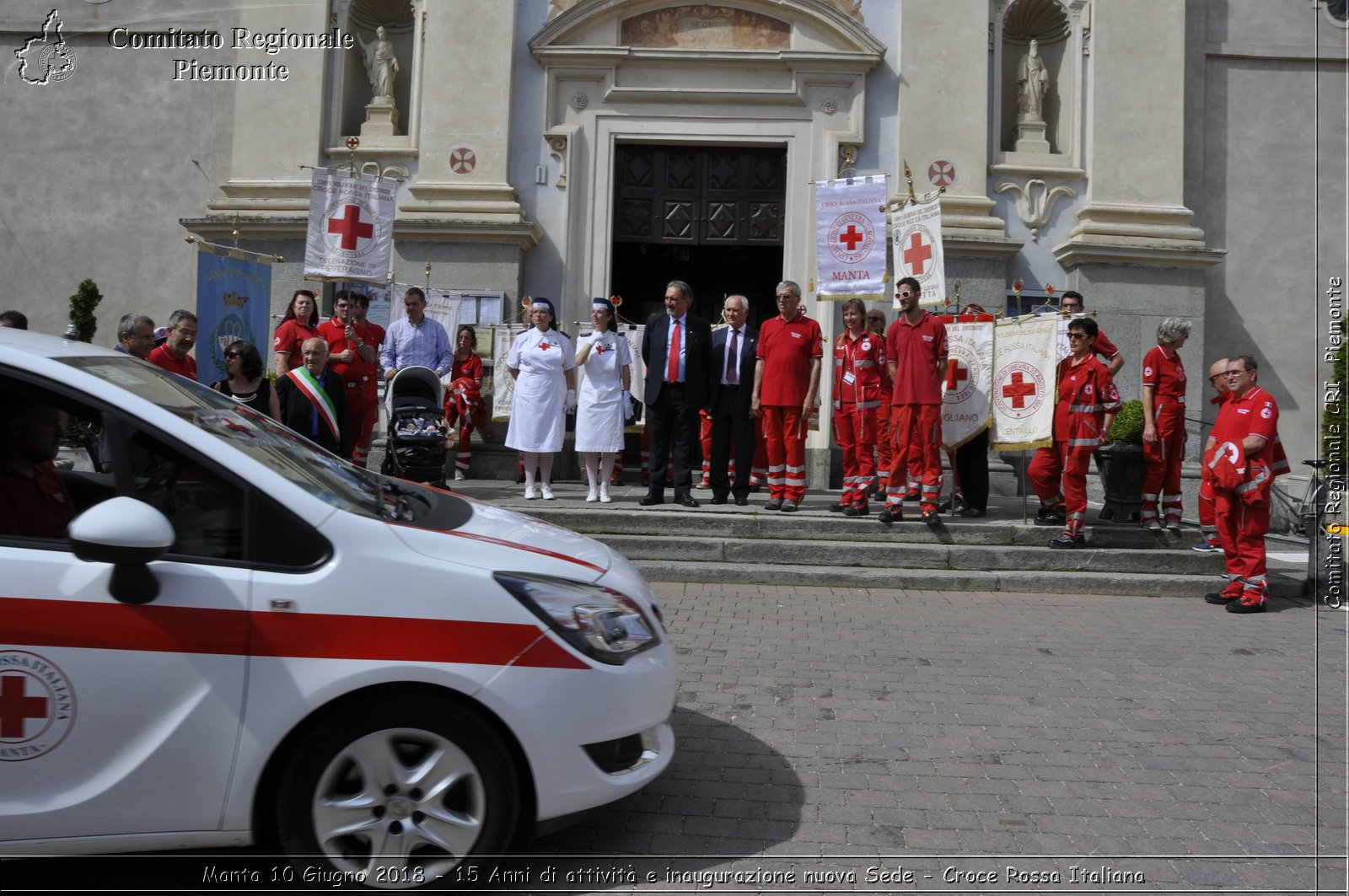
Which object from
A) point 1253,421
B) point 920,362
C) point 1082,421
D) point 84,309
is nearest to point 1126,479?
point 1082,421

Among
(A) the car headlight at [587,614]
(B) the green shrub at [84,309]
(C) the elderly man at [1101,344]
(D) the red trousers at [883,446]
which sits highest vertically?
(B) the green shrub at [84,309]

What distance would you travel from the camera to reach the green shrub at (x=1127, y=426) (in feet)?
31.1

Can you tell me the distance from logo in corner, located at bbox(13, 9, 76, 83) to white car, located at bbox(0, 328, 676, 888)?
Answer: 15.6 metres

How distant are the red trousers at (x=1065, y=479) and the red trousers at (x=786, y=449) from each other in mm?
2305

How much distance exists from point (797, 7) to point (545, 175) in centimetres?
431

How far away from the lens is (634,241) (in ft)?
49.3

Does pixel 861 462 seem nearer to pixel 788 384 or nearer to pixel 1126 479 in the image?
pixel 788 384

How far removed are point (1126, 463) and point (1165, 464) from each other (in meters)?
0.76

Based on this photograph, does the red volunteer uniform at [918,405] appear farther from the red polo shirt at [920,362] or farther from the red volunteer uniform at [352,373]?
the red volunteer uniform at [352,373]

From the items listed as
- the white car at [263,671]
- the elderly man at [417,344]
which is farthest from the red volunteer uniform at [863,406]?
the white car at [263,671]

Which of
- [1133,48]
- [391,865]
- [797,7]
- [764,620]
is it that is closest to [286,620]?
[391,865]

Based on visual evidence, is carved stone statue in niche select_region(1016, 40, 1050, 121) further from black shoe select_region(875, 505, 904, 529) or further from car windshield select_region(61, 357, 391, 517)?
car windshield select_region(61, 357, 391, 517)

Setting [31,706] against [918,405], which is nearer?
[31,706]

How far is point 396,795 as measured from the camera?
123 inches
